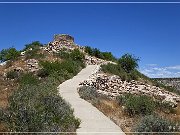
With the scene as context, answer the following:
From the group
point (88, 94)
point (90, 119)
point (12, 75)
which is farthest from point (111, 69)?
point (90, 119)

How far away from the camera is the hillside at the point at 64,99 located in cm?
1276

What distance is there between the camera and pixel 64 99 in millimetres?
19891

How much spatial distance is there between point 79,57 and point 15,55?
7310mm

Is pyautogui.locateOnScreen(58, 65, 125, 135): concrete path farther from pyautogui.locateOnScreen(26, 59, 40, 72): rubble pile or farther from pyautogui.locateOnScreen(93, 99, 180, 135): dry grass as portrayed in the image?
pyautogui.locateOnScreen(26, 59, 40, 72): rubble pile

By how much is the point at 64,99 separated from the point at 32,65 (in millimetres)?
18796

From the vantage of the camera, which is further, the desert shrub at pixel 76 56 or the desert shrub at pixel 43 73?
the desert shrub at pixel 76 56

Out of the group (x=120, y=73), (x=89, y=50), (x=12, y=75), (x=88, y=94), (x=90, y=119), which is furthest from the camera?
(x=89, y=50)

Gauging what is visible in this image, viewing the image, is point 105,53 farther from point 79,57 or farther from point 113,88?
point 113,88

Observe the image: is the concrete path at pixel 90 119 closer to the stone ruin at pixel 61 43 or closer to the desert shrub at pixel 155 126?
the desert shrub at pixel 155 126

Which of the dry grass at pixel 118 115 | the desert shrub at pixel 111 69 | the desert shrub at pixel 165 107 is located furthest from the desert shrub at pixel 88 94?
the desert shrub at pixel 111 69

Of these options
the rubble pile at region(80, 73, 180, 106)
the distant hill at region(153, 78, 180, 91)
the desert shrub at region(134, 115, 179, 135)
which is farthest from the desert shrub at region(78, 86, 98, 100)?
the distant hill at region(153, 78, 180, 91)

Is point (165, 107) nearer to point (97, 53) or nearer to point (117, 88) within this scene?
point (117, 88)

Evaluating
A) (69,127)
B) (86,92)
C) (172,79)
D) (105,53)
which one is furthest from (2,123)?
(172,79)

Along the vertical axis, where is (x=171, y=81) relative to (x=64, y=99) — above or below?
above
